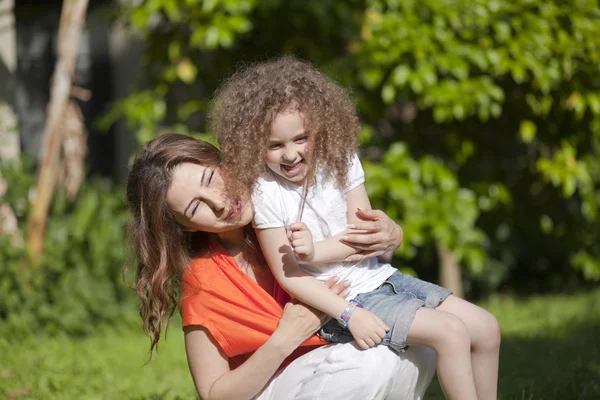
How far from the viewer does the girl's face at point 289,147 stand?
221cm

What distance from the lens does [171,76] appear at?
5125mm

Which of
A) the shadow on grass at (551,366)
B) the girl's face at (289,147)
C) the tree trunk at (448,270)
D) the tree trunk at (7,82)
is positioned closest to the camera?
the girl's face at (289,147)

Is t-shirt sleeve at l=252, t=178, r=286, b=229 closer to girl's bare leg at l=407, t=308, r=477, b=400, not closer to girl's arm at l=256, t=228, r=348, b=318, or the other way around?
girl's arm at l=256, t=228, r=348, b=318

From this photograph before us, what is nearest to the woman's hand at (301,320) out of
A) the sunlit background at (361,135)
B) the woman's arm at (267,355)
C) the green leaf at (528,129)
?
the woman's arm at (267,355)

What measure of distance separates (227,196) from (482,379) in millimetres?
994

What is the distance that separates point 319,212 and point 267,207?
175mm

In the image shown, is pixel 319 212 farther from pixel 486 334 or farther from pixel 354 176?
pixel 486 334

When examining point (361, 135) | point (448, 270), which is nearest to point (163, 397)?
point (361, 135)

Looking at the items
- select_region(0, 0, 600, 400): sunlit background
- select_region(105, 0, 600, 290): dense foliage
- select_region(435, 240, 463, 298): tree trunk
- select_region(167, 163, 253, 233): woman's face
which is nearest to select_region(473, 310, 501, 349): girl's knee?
select_region(167, 163, 253, 233): woman's face

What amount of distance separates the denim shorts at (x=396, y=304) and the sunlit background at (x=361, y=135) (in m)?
1.51

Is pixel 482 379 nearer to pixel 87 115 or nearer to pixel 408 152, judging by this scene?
pixel 408 152

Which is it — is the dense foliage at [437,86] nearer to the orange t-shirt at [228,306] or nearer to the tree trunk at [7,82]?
the tree trunk at [7,82]

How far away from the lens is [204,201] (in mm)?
2268

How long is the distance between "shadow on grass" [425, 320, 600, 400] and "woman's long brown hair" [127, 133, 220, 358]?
62.6 inches
